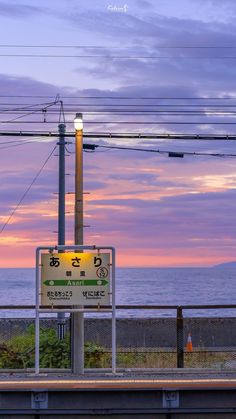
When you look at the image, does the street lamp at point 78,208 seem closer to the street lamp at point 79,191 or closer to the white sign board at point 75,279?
the street lamp at point 79,191

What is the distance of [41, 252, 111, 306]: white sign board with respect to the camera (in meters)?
18.1

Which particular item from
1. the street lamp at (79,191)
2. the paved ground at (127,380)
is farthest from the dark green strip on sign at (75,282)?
the paved ground at (127,380)

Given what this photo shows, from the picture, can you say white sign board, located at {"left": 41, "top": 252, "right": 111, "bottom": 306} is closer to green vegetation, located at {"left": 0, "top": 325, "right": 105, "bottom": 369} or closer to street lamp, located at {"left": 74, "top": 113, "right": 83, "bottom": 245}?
street lamp, located at {"left": 74, "top": 113, "right": 83, "bottom": 245}

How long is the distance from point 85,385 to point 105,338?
15465 mm

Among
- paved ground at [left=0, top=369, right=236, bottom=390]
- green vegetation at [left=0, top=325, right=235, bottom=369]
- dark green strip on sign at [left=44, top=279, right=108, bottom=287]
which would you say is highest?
dark green strip on sign at [left=44, top=279, right=108, bottom=287]

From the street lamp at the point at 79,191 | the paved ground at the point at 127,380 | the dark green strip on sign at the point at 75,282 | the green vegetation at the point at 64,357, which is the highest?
the street lamp at the point at 79,191

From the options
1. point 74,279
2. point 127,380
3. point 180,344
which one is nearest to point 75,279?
point 74,279

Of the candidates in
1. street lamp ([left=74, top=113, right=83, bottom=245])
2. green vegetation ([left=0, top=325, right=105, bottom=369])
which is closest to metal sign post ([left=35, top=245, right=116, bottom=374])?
street lamp ([left=74, top=113, right=83, bottom=245])

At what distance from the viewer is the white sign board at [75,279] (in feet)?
59.4

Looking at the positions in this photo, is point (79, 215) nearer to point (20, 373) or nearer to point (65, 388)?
point (20, 373)

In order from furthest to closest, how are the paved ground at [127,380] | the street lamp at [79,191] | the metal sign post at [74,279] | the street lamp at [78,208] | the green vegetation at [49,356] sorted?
the green vegetation at [49,356]
the street lamp at [79,191]
the street lamp at [78,208]
the metal sign post at [74,279]
the paved ground at [127,380]

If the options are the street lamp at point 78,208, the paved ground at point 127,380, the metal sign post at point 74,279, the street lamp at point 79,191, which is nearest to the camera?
the paved ground at point 127,380

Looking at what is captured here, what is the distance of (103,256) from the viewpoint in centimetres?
1827

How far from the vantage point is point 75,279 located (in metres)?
18.2
